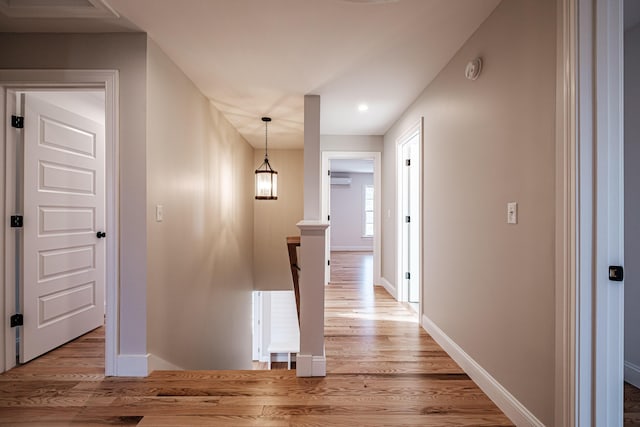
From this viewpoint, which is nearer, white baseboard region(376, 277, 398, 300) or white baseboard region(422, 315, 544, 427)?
white baseboard region(422, 315, 544, 427)

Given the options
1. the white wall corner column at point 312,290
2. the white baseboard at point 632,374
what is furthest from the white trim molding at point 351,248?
the white baseboard at point 632,374

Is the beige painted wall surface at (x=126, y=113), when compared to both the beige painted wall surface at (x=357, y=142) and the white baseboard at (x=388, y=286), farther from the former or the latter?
the beige painted wall surface at (x=357, y=142)

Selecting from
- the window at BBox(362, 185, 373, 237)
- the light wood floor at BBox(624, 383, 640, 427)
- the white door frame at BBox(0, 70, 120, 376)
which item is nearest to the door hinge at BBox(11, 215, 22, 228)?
the white door frame at BBox(0, 70, 120, 376)

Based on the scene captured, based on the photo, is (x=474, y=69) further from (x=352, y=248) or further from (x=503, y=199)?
(x=352, y=248)

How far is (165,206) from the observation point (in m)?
2.44

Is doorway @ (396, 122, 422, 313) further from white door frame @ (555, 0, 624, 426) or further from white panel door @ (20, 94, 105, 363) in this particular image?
white panel door @ (20, 94, 105, 363)

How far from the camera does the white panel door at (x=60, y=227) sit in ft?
8.06

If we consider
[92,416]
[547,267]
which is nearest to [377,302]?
[547,267]

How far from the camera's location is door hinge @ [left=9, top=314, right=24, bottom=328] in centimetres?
236

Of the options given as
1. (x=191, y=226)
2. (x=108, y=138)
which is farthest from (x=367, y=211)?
(x=108, y=138)

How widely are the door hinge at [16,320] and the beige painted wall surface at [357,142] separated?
399 cm

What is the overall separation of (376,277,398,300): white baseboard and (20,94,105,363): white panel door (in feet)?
11.1

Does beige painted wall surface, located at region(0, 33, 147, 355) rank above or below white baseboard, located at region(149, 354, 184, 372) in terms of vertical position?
above

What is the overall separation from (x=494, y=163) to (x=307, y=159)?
1557 millimetres
